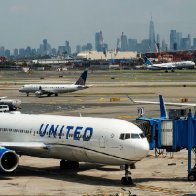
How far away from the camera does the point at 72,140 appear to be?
40.4 metres

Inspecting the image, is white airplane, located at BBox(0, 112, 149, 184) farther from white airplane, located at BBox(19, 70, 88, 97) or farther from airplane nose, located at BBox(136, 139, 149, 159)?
white airplane, located at BBox(19, 70, 88, 97)

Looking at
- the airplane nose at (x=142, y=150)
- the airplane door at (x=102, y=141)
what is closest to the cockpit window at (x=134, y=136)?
the airplane nose at (x=142, y=150)

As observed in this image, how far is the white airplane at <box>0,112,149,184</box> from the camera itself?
124ft

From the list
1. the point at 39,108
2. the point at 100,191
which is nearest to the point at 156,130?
the point at 100,191

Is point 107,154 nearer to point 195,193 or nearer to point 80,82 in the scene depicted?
point 195,193

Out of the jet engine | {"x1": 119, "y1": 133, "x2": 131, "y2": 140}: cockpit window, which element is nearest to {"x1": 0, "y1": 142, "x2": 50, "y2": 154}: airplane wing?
{"x1": 119, "y1": 133, "x2": 131, "y2": 140}: cockpit window

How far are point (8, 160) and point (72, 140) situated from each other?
15.0 ft

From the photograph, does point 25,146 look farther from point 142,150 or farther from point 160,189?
point 160,189

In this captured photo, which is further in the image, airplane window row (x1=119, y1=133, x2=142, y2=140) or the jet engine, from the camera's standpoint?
the jet engine

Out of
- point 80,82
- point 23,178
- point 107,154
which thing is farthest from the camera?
point 80,82

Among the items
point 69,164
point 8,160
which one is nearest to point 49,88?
point 69,164

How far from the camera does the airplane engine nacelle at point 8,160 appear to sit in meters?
40.9

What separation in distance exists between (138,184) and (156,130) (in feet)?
12.6

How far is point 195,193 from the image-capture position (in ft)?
116
